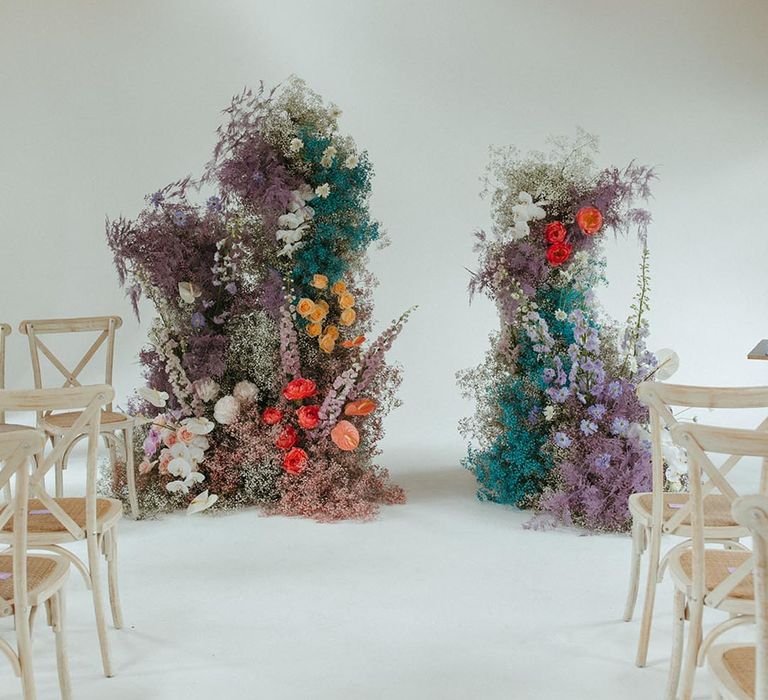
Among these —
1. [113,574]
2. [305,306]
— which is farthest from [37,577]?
[305,306]

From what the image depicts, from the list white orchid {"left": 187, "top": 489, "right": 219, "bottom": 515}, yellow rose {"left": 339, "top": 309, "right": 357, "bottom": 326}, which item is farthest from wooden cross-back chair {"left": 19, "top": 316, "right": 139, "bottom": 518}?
yellow rose {"left": 339, "top": 309, "right": 357, "bottom": 326}

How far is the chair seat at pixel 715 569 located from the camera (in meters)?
2.72

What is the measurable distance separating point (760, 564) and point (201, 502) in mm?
3836

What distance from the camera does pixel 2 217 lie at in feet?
31.2

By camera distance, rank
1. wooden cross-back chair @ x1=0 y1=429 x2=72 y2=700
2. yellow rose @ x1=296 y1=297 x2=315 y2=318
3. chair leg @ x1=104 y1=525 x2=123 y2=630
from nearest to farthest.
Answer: wooden cross-back chair @ x1=0 y1=429 x2=72 y2=700
chair leg @ x1=104 y1=525 x2=123 y2=630
yellow rose @ x1=296 y1=297 x2=315 y2=318

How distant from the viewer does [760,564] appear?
2010 millimetres

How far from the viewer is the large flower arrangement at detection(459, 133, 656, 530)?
5137mm

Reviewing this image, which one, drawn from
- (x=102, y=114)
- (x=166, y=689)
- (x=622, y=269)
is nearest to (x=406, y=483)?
(x=166, y=689)

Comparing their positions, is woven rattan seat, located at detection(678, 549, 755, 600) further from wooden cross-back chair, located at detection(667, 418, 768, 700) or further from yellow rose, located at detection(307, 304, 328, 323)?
yellow rose, located at detection(307, 304, 328, 323)

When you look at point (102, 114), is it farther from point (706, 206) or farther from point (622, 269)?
point (706, 206)

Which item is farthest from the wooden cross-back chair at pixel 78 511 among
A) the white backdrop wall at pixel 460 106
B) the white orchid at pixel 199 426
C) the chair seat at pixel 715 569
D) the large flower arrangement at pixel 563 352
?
the white backdrop wall at pixel 460 106

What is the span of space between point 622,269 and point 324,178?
4560 millimetres

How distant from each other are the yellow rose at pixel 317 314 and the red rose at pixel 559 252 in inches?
51.0

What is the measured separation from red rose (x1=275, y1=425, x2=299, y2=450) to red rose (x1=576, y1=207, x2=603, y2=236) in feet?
6.48
